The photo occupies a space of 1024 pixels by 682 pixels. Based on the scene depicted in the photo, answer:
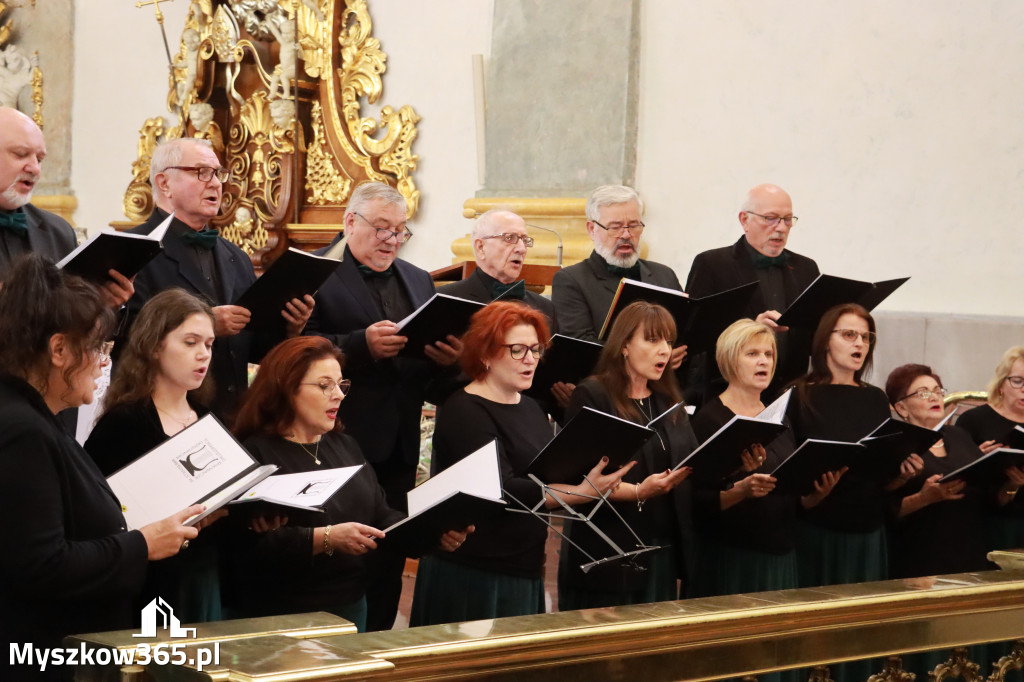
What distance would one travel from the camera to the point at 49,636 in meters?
2.31

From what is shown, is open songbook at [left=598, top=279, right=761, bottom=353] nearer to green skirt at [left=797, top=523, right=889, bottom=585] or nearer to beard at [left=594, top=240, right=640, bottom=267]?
beard at [left=594, top=240, right=640, bottom=267]

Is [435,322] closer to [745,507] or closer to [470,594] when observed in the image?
[470,594]

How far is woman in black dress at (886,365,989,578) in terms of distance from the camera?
13.7 ft

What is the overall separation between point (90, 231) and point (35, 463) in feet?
31.3

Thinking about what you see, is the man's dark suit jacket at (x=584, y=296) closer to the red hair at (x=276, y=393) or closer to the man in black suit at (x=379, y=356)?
the man in black suit at (x=379, y=356)

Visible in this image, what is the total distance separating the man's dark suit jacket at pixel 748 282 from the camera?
468cm

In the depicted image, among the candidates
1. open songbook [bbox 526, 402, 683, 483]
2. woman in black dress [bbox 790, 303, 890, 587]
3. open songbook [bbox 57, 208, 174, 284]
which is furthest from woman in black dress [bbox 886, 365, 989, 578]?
open songbook [bbox 57, 208, 174, 284]

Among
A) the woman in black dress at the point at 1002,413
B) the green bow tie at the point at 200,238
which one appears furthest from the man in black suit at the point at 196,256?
the woman in black dress at the point at 1002,413

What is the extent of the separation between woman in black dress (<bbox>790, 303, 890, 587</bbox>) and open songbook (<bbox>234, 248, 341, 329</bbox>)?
5.43ft

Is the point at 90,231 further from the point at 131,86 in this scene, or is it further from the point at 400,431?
the point at 400,431

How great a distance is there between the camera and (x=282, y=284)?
364 centimetres

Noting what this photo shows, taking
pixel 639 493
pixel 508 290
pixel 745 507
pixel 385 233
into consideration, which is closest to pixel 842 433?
pixel 745 507

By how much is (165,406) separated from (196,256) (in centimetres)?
103

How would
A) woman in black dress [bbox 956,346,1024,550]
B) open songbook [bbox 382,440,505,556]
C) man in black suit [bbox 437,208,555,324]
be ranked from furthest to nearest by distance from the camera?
woman in black dress [bbox 956,346,1024,550], man in black suit [bbox 437,208,555,324], open songbook [bbox 382,440,505,556]
